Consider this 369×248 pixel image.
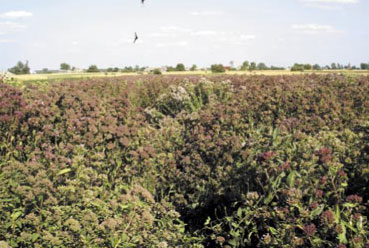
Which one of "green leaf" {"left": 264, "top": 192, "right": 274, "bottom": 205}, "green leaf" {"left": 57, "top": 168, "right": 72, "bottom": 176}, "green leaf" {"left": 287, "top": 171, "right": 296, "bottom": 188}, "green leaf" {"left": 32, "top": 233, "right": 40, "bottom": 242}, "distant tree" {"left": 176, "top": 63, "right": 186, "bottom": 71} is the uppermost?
"distant tree" {"left": 176, "top": 63, "right": 186, "bottom": 71}

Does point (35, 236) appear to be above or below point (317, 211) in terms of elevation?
below

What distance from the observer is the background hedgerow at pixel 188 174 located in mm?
3135

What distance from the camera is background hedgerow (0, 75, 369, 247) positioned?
313 centimetres

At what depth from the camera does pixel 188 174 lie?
4.48m

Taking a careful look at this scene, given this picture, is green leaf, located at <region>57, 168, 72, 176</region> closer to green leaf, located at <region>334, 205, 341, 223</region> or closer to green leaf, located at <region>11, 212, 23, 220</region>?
green leaf, located at <region>11, 212, 23, 220</region>

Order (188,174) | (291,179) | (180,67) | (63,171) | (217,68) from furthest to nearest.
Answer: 1. (180,67)
2. (217,68)
3. (188,174)
4. (63,171)
5. (291,179)

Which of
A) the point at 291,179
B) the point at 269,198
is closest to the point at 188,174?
the point at 269,198

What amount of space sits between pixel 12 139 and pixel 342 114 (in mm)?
3995

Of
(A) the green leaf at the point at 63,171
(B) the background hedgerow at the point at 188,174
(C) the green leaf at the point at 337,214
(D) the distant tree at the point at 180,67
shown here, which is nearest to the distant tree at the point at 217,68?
(D) the distant tree at the point at 180,67

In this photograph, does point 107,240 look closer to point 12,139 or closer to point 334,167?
point 334,167

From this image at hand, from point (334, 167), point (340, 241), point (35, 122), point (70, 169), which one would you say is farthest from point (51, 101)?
point (340, 241)

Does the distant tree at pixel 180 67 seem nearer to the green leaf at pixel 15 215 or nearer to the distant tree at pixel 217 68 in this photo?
the distant tree at pixel 217 68

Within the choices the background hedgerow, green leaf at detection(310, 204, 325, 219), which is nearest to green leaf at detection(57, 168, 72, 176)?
the background hedgerow

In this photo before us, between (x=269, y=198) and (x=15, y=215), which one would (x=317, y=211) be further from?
(x=15, y=215)
